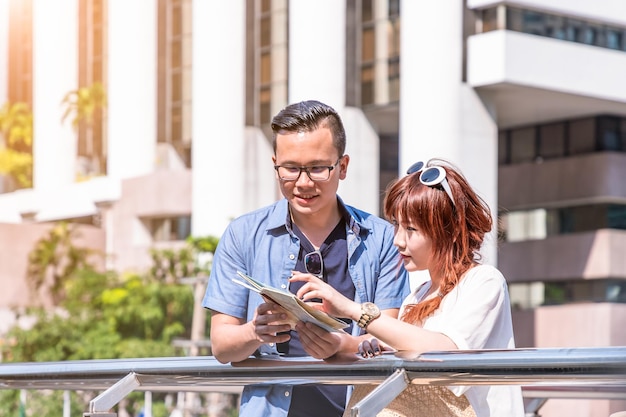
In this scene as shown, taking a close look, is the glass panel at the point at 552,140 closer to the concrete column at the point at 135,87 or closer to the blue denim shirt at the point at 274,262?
the concrete column at the point at 135,87

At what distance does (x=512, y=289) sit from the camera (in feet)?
75.4

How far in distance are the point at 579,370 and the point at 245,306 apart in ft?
3.73

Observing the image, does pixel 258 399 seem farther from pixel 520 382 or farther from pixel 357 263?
pixel 520 382

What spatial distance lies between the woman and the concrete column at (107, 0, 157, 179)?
935 inches

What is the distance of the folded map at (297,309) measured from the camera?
2713mm

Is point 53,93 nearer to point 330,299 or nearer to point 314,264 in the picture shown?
point 314,264

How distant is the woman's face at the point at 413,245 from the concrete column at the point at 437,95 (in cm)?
1602

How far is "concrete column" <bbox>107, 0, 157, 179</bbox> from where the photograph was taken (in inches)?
1041

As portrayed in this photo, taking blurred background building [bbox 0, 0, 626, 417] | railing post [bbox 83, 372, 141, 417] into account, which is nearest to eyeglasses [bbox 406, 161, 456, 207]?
railing post [bbox 83, 372, 141, 417]

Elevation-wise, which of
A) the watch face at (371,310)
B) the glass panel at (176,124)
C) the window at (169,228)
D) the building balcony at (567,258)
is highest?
the glass panel at (176,124)

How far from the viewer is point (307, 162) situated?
3205mm

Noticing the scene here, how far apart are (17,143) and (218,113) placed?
12.0 meters

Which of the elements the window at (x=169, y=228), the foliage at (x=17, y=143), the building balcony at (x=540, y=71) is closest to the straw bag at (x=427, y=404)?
the building balcony at (x=540, y=71)

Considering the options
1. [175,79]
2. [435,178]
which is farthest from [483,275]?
[175,79]
